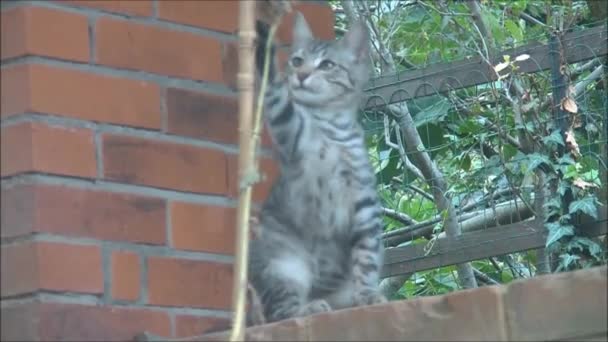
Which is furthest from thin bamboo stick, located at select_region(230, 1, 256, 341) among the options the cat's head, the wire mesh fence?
the wire mesh fence

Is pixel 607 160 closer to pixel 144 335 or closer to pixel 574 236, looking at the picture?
pixel 574 236

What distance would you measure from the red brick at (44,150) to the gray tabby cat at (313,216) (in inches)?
13.6

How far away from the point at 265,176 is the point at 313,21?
394 mm

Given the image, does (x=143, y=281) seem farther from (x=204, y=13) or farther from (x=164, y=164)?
(x=204, y=13)

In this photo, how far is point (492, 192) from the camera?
18.1ft

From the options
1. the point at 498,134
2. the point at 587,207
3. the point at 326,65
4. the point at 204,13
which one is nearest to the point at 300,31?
the point at 326,65

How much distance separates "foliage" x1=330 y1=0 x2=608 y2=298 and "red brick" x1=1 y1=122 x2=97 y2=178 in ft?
8.60

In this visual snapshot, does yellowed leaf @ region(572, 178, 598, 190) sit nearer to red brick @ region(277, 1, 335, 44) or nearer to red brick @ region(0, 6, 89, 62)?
red brick @ region(277, 1, 335, 44)

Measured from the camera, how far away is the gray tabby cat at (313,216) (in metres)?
2.29

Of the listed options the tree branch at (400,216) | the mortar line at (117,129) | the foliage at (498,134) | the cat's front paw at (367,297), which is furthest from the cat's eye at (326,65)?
the tree branch at (400,216)

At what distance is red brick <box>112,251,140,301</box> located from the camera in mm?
2215

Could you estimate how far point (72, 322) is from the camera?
83.9 inches

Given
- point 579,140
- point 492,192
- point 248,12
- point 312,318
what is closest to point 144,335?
point 312,318

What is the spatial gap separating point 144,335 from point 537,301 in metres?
0.75
